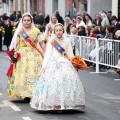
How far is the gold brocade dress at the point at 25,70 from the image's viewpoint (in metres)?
13.1

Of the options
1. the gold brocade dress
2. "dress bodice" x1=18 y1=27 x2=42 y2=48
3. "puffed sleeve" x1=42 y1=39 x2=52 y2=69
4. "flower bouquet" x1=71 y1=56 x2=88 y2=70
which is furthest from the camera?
"dress bodice" x1=18 y1=27 x2=42 y2=48

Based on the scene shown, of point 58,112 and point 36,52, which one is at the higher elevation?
point 36,52

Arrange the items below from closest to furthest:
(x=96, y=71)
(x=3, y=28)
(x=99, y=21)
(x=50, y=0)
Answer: (x=96, y=71)
(x=99, y=21)
(x=3, y=28)
(x=50, y=0)

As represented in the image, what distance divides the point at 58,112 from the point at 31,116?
0.54m

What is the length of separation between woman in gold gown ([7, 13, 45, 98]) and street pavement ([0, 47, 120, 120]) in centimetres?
28

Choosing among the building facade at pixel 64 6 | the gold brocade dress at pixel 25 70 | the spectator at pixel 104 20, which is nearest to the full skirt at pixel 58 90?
the gold brocade dress at pixel 25 70

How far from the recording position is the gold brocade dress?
13.1 m

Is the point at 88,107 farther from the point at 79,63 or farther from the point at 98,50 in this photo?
the point at 98,50

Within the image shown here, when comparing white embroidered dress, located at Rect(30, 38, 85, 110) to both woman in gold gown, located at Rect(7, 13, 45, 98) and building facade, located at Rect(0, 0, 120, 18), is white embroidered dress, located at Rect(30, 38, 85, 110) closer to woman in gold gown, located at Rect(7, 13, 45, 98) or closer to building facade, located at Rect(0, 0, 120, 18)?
woman in gold gown, located at Rect(7, 13, 45, 98)

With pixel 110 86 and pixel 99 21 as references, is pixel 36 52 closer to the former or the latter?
pixel 110 86

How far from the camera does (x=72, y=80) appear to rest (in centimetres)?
1166

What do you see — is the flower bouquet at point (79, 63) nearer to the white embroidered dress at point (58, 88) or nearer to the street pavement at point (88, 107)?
the white embroidered dress at point (58, 88)

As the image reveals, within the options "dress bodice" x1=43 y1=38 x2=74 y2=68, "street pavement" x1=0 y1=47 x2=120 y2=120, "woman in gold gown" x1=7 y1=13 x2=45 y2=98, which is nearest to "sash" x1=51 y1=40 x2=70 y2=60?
"dress bodice" x1=43 y1=38 x2=74 y2=68

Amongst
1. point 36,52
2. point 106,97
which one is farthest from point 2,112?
point 106,97
